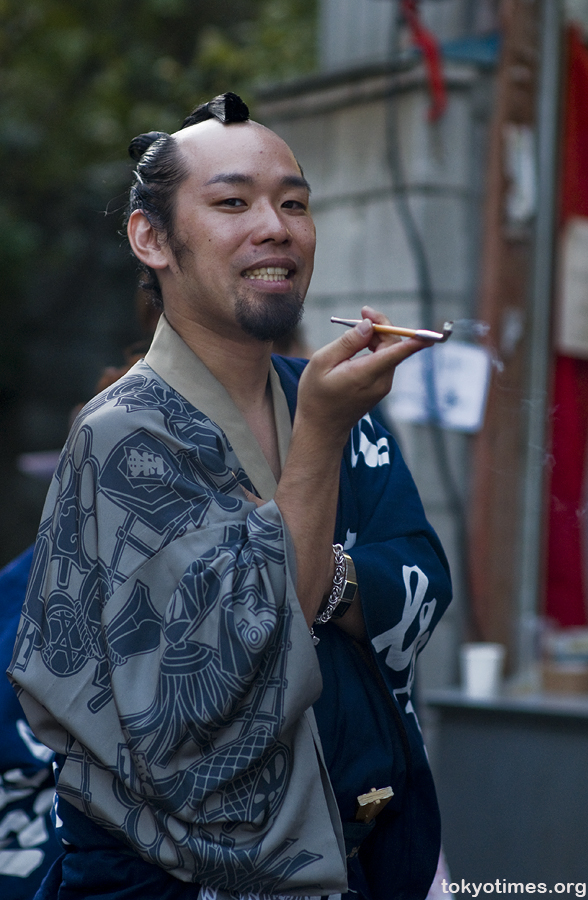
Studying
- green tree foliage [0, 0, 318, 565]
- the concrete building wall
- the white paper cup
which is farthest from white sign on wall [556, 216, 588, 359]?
green tree foliage [0, 0, 318, 565]

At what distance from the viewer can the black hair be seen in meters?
1.51

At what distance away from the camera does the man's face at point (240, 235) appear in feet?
4.76

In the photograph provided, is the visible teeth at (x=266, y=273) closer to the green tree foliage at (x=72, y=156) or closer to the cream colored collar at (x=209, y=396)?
the cream colored collar at (x=209, y=396)

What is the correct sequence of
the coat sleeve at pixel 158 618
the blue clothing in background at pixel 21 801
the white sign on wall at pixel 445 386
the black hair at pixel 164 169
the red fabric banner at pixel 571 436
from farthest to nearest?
the red fabric banner at pixel 571 436 < the white sign on wall at pixel 445 386 < the blue clothing in background at pixel 21 801 < the black hair at pixel 164 169 < the coat sleeve at pixel 158 618

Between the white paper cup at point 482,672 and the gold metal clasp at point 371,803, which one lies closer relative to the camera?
the gold metal clasp at point 371,803

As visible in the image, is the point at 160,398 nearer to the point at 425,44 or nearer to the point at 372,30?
the point at 425,44

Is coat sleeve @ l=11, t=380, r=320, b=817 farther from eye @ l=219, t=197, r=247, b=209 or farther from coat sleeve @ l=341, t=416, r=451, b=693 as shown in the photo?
eye @ l=219, t=197, r=247, b=209

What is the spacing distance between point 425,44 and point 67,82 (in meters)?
7.15

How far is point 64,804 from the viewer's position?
4.67 ft

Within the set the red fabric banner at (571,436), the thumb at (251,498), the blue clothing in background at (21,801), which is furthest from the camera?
the red fabric banner at (571,436)

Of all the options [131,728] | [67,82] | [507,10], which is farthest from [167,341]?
[67,82]

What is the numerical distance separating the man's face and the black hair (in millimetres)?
16

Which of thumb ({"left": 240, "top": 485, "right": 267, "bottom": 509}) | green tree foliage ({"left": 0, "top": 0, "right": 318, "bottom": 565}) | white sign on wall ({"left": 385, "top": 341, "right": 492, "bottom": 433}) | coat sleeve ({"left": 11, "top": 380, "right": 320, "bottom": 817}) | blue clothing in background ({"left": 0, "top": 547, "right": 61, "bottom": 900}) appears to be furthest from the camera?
green tree foliage ({"left": 0, "top": 0, "right": 318, "bottom": 565})

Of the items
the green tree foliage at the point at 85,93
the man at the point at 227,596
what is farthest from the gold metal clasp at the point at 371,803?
the green tree foliage at the point at 85,93
